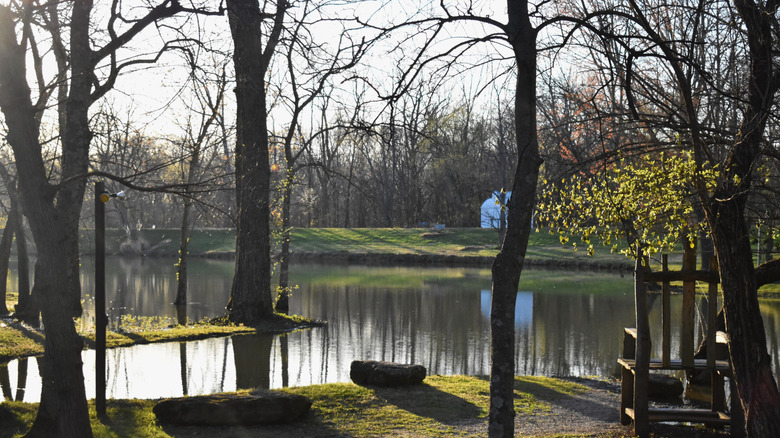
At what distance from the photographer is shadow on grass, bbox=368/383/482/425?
29.6 feet

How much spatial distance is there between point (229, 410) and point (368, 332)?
434 inches

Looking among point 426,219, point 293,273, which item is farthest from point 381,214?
point 293,273

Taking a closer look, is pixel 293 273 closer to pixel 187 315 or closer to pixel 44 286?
pixel 187 315

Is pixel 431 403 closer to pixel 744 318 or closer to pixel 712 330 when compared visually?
pixel 712 330

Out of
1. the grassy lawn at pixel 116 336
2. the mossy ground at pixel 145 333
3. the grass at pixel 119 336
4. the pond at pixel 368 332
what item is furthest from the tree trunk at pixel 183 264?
the grassy lawn at pixel 116 336

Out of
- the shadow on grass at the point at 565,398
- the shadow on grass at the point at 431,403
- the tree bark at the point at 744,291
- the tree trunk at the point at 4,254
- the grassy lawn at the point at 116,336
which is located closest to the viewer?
the tree bark at the point at 744,291

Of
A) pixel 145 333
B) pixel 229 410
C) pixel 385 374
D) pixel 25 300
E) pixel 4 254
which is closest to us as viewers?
pixel 229 410

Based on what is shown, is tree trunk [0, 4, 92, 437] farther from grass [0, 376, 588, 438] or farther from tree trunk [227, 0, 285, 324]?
tree trunk [227, 0, 285, 324]

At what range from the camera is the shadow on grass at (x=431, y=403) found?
902 cm

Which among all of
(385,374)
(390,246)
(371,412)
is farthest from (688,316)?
(390,246)

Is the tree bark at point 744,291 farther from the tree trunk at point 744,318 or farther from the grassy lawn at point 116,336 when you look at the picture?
the grassy lawn at point 116,336

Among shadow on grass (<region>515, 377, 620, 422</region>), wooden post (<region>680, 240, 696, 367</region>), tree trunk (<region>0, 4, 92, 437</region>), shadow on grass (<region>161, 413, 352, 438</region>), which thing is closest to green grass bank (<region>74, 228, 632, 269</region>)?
shadow on grass (<region>515, 377, 620, 422</region>)

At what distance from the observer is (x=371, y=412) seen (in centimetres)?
909

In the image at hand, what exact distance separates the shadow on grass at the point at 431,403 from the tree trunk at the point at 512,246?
303 centimetres
